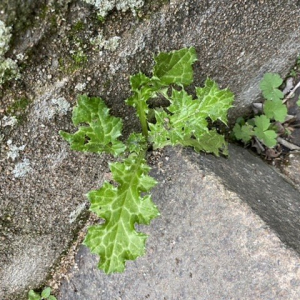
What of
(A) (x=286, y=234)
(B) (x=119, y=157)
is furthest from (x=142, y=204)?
(A) (x=286, y=234)

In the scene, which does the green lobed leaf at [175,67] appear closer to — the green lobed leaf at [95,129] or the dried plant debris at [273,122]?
the green lobed leaf at [95,129]

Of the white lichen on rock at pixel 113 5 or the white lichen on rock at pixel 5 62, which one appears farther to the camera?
the white lichen on rock at pixel 113 5

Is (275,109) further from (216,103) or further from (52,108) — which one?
(52,108)

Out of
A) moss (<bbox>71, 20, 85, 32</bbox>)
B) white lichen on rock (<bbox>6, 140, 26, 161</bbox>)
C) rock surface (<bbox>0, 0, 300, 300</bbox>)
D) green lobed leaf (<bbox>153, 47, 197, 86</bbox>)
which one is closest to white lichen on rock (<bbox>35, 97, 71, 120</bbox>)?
rock surface (<bbox>0, 0, 300, 300</bbox>)

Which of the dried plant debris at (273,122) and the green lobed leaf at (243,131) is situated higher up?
the dried plant debris at (273,122)

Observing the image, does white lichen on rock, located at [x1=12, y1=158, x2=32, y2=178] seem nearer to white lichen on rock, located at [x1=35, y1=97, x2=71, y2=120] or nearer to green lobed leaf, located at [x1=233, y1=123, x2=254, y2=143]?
white lichen on rock, located at [x1=35, y1=97, x2=71, y2=120]

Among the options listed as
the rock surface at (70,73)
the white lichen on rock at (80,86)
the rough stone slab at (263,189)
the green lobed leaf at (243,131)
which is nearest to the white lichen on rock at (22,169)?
the rock surface at (70,73)

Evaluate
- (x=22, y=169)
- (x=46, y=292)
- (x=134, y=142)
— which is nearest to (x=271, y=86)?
(x=134, y=142)
